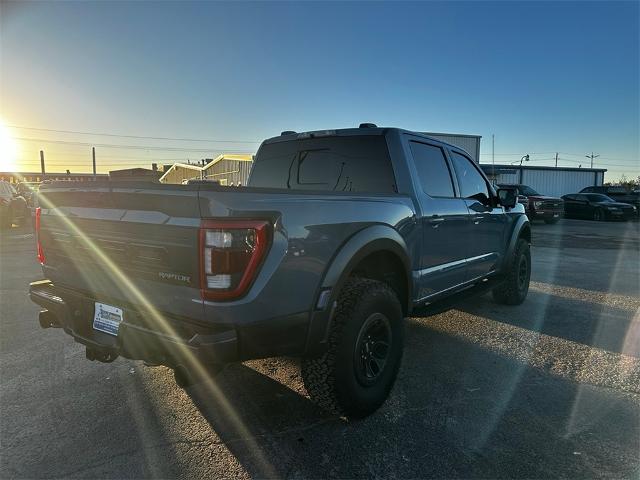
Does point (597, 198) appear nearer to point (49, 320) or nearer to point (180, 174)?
point (49, 320)

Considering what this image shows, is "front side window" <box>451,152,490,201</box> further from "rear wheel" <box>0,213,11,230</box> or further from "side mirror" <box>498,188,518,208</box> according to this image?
"rear wheel" <box>0,213,11,230</box>

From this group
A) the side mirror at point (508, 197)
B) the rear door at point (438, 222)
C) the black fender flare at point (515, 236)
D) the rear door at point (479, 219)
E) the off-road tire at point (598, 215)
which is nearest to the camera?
the rear door at point (438, 222)

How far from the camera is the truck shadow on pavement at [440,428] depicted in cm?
249

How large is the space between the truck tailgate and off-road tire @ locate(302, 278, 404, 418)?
86cm

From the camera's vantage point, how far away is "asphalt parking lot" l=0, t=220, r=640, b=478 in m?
2.50

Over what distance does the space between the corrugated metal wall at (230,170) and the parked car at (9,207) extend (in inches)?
371

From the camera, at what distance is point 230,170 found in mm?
29359

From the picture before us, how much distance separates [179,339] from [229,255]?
503 millimetres

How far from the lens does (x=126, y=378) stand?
3.58m

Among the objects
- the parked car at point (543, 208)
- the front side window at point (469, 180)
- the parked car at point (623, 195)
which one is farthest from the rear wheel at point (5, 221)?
the parked car at point (623, 195)

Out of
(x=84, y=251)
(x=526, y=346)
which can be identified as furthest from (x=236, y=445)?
(x=526, y=346)

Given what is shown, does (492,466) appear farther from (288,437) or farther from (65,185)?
(65,185)

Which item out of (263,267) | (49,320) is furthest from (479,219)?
(49,320)

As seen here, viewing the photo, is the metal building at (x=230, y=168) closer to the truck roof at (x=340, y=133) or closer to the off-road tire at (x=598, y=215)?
the off-road tire at (x=598, y=215)
